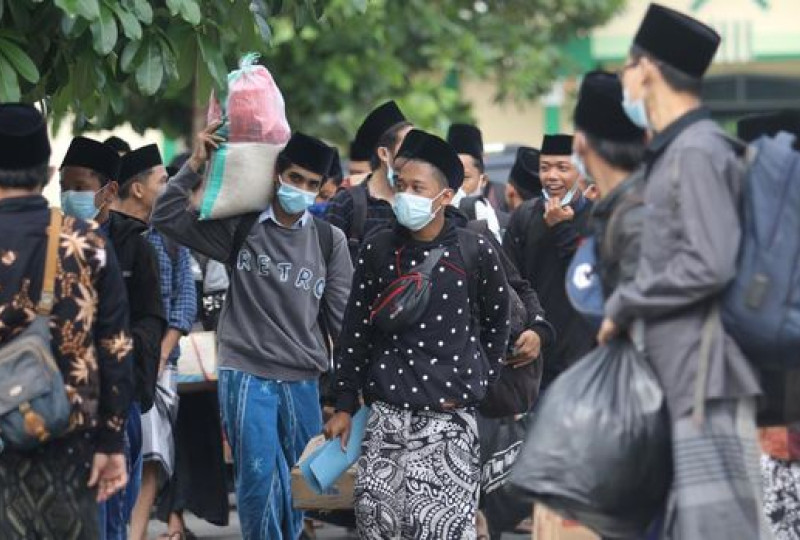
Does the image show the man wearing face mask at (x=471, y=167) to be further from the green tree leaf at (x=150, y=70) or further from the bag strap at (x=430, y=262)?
the green tree leaf at (x=150, y=70)

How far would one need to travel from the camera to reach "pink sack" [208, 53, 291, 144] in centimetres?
881

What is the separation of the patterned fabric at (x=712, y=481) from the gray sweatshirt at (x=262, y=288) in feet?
10.6

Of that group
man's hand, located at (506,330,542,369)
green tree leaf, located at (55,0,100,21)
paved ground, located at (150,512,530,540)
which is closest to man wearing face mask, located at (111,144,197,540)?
man's hand, located at (506,330,542,369)

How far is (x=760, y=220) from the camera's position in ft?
19.8

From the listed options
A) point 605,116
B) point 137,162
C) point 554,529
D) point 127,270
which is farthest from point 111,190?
point 605,116

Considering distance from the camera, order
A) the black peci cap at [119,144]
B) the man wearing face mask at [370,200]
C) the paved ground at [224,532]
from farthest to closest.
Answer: the paved ground at [224,532] → the black peci cap at [119,144] → the man wearing face mask at [370,200]

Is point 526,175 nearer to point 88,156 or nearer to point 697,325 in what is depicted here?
point 88,156

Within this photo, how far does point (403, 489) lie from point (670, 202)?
2426 millimetres

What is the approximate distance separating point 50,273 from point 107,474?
68 centimetres

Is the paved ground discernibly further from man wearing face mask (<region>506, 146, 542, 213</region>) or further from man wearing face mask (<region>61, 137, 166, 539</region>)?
man wearing face mask (<region>61, 137, 166, 539</region>)

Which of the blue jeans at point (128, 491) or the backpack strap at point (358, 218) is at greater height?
the backpack strap at point (358, 218)

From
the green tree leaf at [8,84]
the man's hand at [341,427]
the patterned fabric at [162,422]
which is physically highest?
the green tree leaf at [8,84]

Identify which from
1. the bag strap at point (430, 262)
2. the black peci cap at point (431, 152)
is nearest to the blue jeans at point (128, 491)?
the bag strap at point (430, 262)

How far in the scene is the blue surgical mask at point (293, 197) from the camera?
892cm
